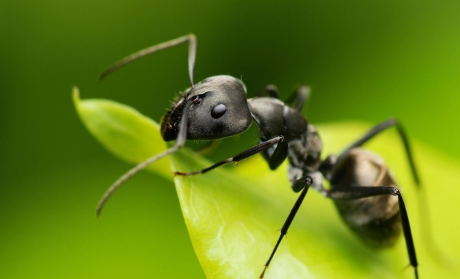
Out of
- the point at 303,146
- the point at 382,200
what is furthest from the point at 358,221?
the point at 303,146

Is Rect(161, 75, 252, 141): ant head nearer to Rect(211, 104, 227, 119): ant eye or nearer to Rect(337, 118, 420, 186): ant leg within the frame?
Rect(211, 104, 227, 119): ant eye

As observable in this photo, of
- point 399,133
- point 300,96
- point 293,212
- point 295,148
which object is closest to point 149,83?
point 300,96

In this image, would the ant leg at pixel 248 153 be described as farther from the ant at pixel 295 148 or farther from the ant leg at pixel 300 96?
the ant leg at pixel 300 96

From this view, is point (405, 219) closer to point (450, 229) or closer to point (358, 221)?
point (358, 221)

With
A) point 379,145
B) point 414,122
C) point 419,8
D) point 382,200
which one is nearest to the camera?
point 382,200

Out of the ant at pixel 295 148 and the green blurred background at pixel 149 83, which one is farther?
the green blurred background at pixel 149 83

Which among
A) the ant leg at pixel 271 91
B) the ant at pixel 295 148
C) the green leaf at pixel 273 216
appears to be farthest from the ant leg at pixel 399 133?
the ant leg at pixel 271 91
